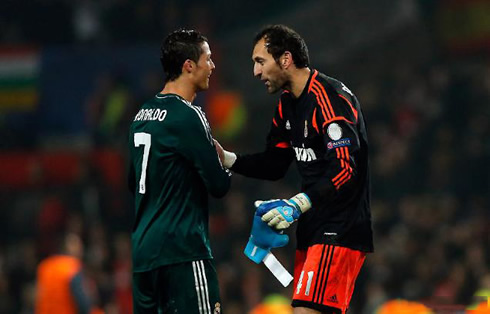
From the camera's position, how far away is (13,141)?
14.4m

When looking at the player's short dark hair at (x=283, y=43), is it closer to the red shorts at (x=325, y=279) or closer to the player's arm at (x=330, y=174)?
the player's arm at (x=330, y=174)

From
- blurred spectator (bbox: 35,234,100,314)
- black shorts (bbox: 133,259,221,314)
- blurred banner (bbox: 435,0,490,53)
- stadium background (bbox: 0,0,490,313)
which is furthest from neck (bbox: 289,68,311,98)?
blurred banner (bbox: 435,0,490,53)

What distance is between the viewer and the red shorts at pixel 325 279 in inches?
219

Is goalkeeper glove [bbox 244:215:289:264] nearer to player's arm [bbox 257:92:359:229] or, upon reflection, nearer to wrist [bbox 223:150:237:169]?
player's arm [bbox 257:92:359:229]

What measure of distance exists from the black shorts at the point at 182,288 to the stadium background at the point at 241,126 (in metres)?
5.74

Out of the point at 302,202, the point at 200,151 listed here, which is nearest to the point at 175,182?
the point at 200,151

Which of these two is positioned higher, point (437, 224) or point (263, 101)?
point (263, 101)

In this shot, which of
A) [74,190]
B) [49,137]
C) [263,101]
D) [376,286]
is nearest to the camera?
[376,286]

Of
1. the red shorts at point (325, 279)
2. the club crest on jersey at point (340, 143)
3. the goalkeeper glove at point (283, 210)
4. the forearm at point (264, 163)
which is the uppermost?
the club crest on jersey at point (340, 143)

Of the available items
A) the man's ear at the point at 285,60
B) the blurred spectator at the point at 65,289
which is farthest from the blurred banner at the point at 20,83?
the man's ear at the point at 285,60

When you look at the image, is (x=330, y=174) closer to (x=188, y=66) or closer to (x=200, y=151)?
(x=200, y=151)

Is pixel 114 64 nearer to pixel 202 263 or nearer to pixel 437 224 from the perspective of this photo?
pixel 437 224

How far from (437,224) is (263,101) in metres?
4.45

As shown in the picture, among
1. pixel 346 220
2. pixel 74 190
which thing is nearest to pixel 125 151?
pixel 74 190
